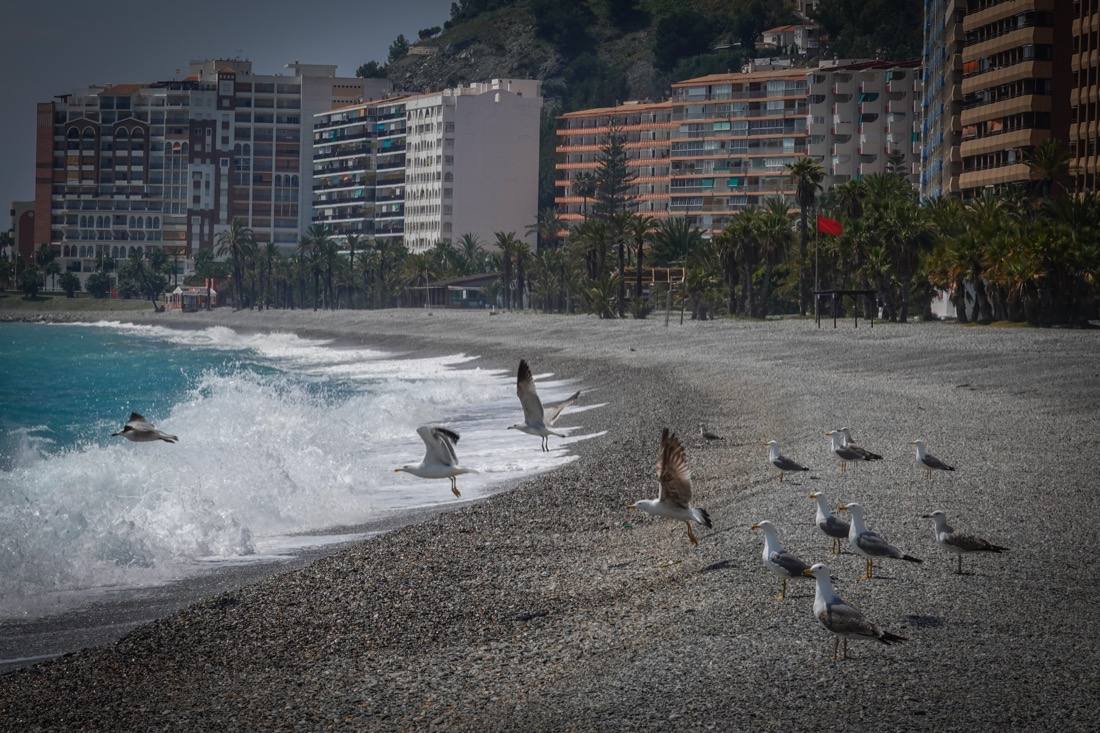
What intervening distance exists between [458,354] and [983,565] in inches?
3070

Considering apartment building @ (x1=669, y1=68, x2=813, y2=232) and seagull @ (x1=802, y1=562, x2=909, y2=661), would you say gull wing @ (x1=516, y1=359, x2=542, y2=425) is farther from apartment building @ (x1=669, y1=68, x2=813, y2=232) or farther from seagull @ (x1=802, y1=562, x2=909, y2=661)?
apartment building @ (x1=669, y1=68, x2=813, y2=232)

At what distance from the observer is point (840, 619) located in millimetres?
11422

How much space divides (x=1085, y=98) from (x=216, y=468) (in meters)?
71.8

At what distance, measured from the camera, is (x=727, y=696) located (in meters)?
10.9

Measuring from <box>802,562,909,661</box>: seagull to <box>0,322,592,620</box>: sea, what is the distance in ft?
31.9

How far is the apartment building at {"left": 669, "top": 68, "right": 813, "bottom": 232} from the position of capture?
561ft

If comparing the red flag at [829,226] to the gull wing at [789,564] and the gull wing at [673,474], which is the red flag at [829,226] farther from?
the gull wing at [789,564]

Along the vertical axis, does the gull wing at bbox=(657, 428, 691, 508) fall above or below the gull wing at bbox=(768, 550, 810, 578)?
above

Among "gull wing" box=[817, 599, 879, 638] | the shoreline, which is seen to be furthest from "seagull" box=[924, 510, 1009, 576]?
"gull wing" box=[817, 599, 879, 638]

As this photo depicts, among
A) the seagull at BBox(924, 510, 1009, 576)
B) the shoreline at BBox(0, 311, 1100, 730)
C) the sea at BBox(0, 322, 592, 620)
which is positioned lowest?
the sea at BBox(0, 322, 592, 620)

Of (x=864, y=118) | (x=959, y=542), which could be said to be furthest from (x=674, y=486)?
(x=864, y=118)

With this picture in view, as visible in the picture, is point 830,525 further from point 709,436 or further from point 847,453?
point 709,436

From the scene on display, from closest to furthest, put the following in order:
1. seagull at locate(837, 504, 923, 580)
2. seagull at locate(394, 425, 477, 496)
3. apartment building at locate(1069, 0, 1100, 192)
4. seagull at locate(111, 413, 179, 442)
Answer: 1. seagull at locate(837, 504, 923, 580)
2. seagull at locate(394, 425, 477, 496)
3. seagull at locate(111, 413, 179, 442)
4. apartment building at locate(1069, 0, 1100, 192)

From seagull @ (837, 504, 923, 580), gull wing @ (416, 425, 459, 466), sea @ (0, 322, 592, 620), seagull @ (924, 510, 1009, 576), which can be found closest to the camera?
seagull @ (837, 504, 923, 580)
